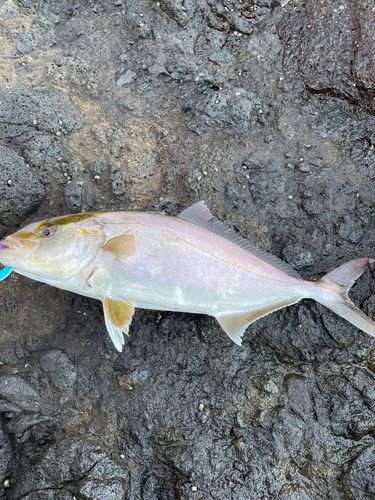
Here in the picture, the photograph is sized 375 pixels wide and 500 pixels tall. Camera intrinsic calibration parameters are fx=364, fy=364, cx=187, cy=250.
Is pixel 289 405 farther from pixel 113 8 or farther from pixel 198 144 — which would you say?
pixel 113 8

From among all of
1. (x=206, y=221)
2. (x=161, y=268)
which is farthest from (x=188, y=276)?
(x=206, y=221)

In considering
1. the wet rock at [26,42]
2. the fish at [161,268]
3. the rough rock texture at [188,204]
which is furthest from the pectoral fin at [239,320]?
the wet rock at [26,42]

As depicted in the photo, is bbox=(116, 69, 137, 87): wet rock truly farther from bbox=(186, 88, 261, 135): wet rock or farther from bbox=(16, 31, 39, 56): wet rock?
bbox=(16, 31, 39, 56): wet rock

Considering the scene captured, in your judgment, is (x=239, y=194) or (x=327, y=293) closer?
(x=327, y=293)

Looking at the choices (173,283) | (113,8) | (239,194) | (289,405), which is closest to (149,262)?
(173,283)

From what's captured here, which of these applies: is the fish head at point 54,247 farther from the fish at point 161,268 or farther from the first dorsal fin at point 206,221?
the first dorsal fin at point 206,221
